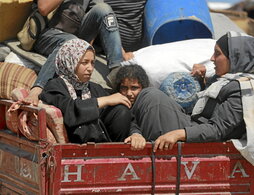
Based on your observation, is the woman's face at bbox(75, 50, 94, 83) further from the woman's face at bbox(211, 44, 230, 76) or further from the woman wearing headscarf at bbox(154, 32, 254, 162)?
the woman's face at bbox(211, 44, 230, 76)

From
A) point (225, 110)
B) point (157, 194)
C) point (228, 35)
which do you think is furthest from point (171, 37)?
point (157, 194)

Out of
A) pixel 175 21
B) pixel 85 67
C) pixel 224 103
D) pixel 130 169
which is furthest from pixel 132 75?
pixel 175 21

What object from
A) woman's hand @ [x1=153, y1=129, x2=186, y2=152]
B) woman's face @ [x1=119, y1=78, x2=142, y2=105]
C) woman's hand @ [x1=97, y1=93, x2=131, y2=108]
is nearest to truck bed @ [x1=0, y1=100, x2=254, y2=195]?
woman's hand @ [x1=153, y1=129, x2=186, y2=152]

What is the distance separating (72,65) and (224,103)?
100 centimetres

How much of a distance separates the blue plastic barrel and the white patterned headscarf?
122cm

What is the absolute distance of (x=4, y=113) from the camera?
3.90m

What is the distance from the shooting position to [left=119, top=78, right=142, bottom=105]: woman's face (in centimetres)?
405

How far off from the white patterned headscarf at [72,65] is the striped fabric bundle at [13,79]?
1.75 ft

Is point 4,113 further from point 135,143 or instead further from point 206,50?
point 206,50

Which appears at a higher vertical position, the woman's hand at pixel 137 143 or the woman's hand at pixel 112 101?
the woman's hand at pixel 112 101

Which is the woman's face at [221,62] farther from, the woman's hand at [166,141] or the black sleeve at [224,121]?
the woman's hand at [166,141]

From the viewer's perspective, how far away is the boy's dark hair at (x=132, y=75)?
13.4ft

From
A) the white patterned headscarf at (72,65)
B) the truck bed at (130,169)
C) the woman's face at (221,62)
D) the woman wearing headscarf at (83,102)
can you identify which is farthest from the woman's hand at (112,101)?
the woman's face at (221,62)

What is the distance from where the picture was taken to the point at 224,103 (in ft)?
11.8
